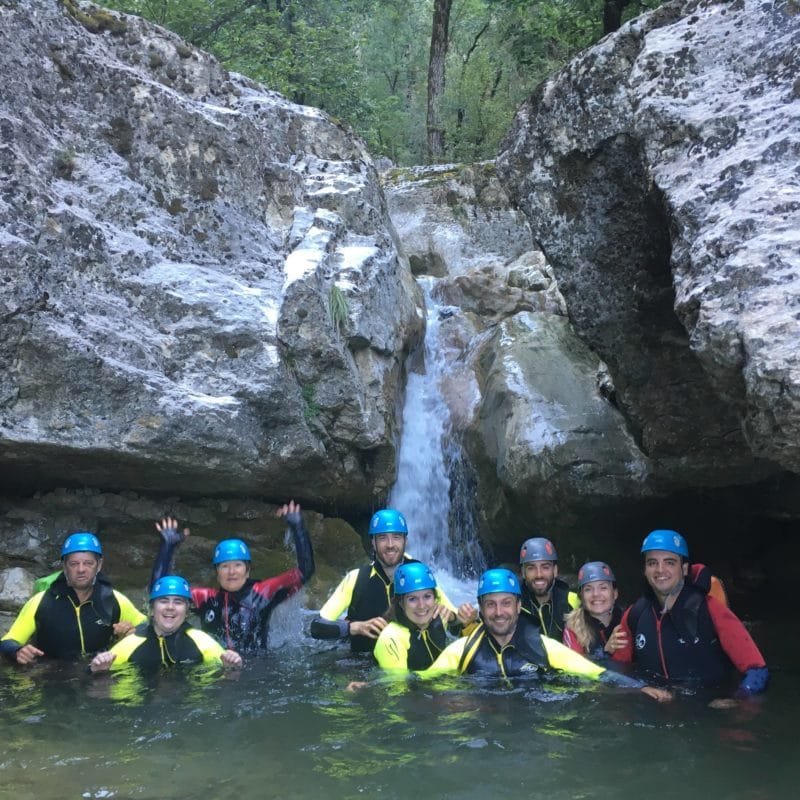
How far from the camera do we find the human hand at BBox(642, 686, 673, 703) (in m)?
5.16

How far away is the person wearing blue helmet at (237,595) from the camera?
7.03m

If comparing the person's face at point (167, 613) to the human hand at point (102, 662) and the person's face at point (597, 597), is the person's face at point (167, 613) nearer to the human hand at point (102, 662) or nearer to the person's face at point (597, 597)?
the human hand at point (102, 662)

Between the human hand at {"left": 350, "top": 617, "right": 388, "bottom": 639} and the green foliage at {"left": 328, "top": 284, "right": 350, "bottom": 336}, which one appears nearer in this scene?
the human hand at {"left": 350, "top": 617, "right": 388, "bottom": 639}

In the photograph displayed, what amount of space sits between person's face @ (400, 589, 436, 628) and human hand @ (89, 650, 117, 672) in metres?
2.26

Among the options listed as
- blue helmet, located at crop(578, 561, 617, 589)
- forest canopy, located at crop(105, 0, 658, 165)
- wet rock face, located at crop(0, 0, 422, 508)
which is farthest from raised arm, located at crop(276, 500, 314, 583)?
forest canopy, located at crop(105, 0, 658, 165)

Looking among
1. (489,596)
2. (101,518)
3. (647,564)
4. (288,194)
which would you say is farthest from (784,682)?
(288,194)

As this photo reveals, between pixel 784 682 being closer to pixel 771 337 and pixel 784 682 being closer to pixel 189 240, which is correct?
pixel 771 337

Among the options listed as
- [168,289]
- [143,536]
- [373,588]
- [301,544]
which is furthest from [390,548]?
[168,289]

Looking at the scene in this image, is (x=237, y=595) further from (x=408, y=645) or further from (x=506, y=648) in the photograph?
(x=506, y=648)

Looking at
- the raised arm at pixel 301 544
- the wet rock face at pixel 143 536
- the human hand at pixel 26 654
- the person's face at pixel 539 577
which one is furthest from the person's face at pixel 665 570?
the human hand at pixel 26 654

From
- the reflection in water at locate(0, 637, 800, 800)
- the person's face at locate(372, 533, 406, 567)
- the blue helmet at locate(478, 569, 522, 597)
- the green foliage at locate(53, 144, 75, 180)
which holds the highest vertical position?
the green foliage at locate(53, 144, 75, 180)

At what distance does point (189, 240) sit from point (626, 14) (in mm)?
9634

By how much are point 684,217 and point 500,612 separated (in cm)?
305

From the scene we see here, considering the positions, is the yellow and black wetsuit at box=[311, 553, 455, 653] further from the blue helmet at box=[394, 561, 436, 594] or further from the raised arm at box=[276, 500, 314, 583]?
the blue helmet at box=[394, 561, 436, 594]
